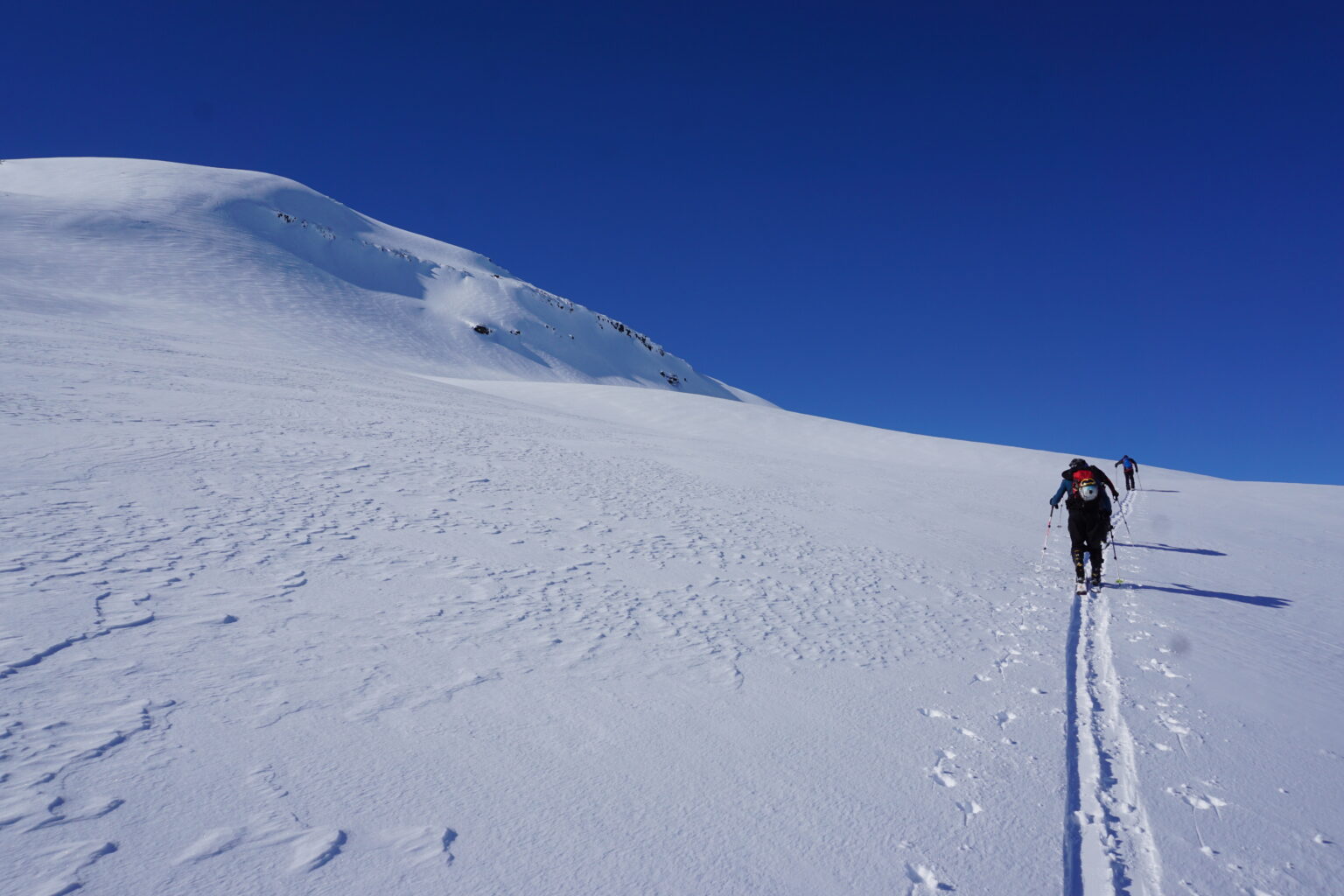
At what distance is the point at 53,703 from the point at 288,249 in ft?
294

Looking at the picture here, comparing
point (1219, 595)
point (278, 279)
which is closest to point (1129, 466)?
point (1219, 595)

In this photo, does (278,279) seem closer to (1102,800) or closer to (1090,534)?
(1090,534)

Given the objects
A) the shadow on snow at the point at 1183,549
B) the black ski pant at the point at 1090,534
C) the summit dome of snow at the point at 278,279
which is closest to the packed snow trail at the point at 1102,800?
the black ski pant at the point at 1090,534

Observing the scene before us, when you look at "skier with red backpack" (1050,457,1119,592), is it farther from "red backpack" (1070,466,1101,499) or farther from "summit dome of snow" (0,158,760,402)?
"summit dome of snow" (0,158,760,402)

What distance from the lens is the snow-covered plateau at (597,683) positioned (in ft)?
10.1

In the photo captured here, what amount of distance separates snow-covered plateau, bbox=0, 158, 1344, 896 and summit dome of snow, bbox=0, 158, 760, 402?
106 feet

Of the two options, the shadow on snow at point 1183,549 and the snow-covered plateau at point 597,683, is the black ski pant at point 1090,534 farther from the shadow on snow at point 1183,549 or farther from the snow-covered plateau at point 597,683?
the shadow on snow at point 1183,549

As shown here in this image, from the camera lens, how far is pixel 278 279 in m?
66.3

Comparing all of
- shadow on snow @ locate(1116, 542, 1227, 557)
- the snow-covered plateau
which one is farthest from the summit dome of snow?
shadow on snow @ locate(1116, 542, 1227, 557)

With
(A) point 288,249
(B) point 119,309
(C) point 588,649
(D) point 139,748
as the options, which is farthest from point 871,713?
(A) point 288,249

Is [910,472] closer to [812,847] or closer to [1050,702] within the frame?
[1050,702]

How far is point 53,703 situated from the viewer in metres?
3.79

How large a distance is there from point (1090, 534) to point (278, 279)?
245ft

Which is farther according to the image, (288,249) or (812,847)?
(288,249)
